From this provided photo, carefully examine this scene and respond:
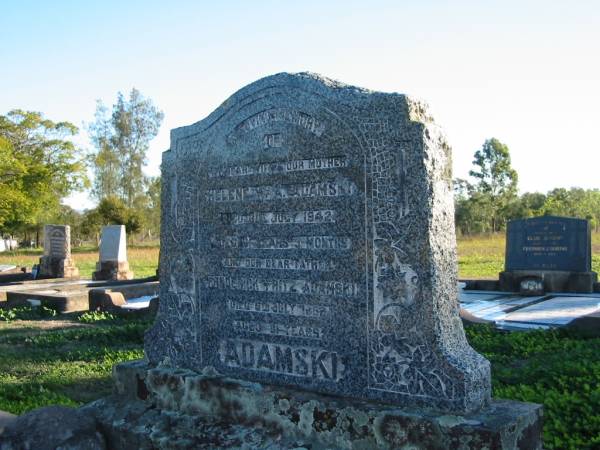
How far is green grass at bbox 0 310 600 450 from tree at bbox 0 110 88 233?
63.4 feet

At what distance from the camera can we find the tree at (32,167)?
26.1 m

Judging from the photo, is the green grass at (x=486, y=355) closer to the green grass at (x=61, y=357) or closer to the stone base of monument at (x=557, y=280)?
the green grass at (x=61, y=357)

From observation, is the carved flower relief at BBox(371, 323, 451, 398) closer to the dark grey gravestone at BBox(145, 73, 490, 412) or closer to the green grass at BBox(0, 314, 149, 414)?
the dark grey gravestone at BBox(145, 73, 490, 412)

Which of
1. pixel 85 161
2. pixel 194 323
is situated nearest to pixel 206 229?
pixel 194 323

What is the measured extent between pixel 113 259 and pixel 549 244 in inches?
478

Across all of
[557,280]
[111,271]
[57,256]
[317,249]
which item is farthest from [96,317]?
[57,256]

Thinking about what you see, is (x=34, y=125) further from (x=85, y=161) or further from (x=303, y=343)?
(x=303, y=343)

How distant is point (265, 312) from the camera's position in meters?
3.62

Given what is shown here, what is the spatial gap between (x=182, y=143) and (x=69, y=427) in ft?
6.35

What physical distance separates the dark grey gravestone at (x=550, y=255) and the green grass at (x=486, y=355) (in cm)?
561

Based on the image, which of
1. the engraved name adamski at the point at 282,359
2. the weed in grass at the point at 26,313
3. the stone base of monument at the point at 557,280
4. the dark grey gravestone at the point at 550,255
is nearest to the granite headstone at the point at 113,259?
the weed in grass at the point at 26,313

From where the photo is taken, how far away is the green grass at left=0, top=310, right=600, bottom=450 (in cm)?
388

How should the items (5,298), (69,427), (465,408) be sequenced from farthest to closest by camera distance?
(5,298) → (69,427) → (465,408)

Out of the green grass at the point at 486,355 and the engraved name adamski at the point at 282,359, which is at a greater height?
the engraved name adamski at the point at 282,359
